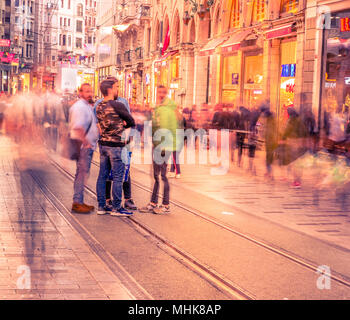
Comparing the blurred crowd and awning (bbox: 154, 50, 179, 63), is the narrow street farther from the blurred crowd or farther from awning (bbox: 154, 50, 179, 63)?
awning (bbox: 154, 50, 179, 63)

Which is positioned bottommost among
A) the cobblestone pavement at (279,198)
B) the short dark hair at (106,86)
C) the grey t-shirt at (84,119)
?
the cobblestone pavement at (279,198)

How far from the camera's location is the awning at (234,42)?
85.6 ft

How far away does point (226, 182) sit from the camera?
1434 cm

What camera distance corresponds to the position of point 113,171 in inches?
372

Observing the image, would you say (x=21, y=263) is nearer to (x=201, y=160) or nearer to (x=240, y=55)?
(x=201, y=160)

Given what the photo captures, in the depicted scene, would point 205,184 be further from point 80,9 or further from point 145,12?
point 80,9

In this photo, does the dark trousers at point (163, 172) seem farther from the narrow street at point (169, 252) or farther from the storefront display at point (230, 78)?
the storefront display at point (230, 78)

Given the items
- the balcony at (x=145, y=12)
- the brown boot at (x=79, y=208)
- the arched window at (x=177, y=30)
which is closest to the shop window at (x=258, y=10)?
the arched window at (x=177, y=30)

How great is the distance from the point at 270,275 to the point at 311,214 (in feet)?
13.7

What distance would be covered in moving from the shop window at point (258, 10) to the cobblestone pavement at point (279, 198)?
10.5 m

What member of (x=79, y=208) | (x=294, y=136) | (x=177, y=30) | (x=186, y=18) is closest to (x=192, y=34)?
(x=186, y=18)

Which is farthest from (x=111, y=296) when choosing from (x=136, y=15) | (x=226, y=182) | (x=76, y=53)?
(x=76, y=53)

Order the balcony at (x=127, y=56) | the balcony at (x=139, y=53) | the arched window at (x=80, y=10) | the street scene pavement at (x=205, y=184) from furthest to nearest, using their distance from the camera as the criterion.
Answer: the arched window at (x=80, y=10)
the balcony at (x=127, y=56)
the balcony at (x=139, y=53)
the street scene pavement at (x=205, y=184)

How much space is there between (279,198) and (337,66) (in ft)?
29.8
